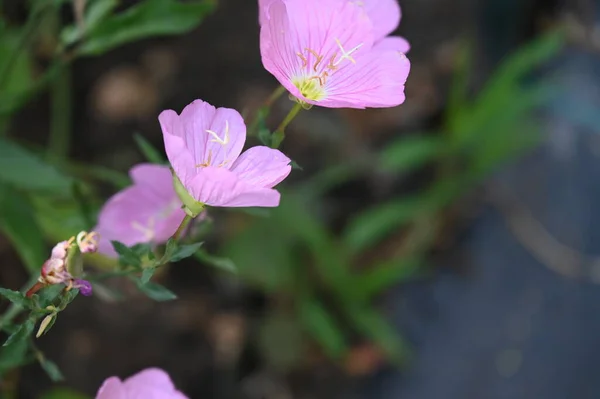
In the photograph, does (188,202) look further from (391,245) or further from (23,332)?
(391,245)

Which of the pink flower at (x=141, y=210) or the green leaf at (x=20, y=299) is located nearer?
the green leaf at (x=20, y=299)

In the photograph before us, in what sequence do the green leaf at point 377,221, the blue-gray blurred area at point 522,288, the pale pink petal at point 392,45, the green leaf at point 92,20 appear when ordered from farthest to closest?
the blue-gray blurred area at point 522,288
the green leaf at point 377,221
the green leaf at point 92,20
the pale pink petal at point 392,45

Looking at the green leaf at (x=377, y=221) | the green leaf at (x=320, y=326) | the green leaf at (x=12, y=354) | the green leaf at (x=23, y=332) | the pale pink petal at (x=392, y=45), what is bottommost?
the green leaf at (x=320, y=326)

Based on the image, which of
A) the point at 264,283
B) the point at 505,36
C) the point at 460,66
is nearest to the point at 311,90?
the point at 264,283

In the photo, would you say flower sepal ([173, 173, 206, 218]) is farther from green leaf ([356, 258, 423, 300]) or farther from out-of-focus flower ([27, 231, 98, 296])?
green leaf ([356, 258, 423, 300])

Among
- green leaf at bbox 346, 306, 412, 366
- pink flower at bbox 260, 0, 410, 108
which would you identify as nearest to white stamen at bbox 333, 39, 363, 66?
pink flower at bbox 260, 0, 410, 108

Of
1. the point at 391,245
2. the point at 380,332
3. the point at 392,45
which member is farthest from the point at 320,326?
the point at 392,45

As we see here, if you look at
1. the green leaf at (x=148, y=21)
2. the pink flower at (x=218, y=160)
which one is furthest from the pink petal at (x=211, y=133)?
the green leaf at (x=148, y=21)

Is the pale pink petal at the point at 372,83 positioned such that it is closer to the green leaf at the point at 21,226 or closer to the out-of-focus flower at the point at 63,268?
the out-of-focus flower at the point at 63,268
